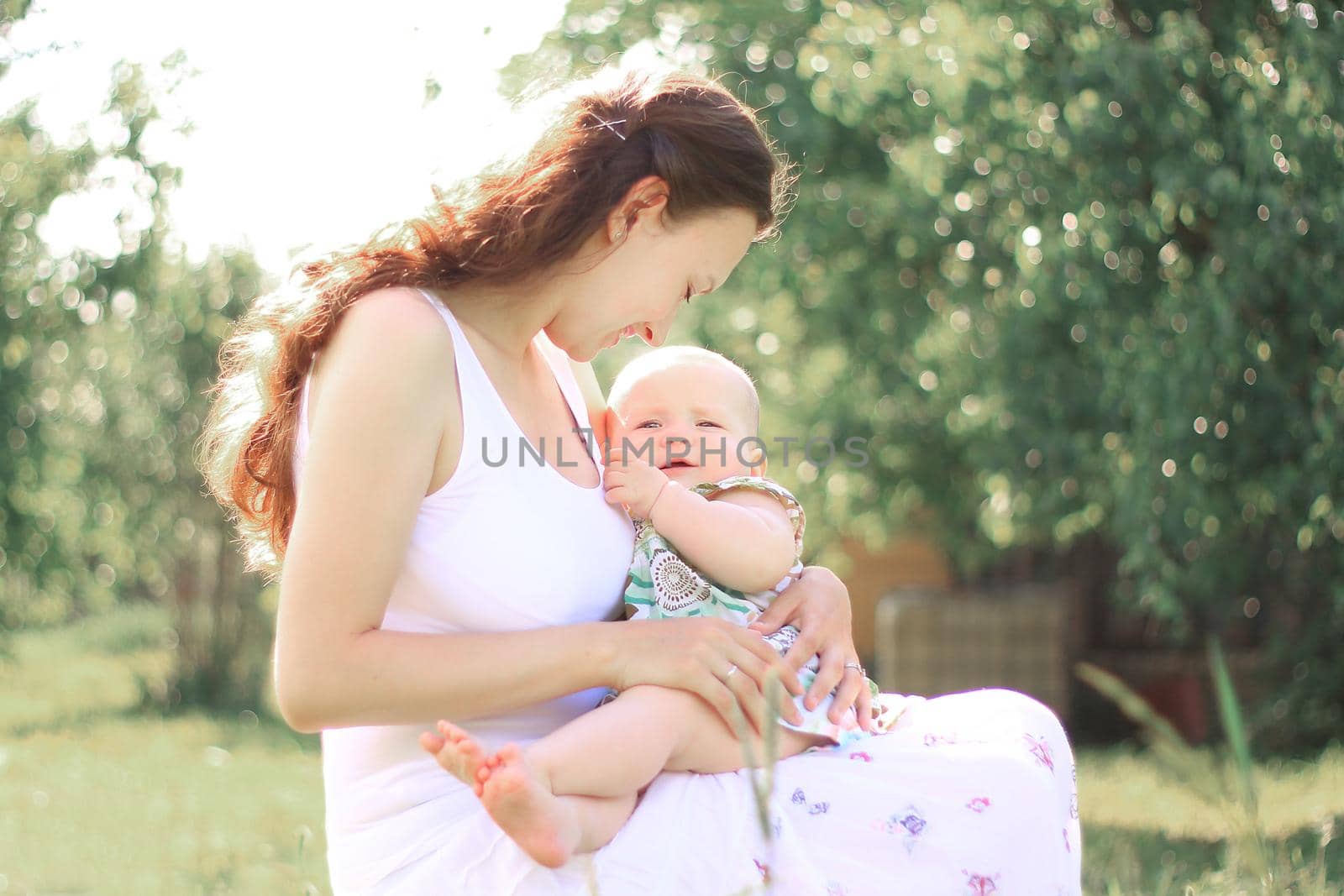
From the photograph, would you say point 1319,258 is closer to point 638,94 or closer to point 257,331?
point 638,94

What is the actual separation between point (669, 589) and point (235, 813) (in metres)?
4.93

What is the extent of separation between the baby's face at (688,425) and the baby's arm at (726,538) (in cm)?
18

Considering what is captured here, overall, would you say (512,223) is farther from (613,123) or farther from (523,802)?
(523,802)

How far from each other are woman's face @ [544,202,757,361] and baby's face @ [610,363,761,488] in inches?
12.0

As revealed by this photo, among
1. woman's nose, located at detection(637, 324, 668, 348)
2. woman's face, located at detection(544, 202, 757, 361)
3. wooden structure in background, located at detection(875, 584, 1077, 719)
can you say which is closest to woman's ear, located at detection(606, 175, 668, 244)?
woman's face, located at detection(544, 202, 757, 361)

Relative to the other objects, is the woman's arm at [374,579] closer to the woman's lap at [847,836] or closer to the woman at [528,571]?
the woman at [528,571]

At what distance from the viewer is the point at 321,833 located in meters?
5.69

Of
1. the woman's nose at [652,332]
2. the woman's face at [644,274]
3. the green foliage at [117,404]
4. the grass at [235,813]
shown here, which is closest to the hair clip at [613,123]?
the woman's face at [644,274]

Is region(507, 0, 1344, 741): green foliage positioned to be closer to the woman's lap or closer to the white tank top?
the white tank top

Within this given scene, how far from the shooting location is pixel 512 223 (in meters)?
1.77

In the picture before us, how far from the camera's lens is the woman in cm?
157

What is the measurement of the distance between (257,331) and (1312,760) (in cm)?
623

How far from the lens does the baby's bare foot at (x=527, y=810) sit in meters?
1.41

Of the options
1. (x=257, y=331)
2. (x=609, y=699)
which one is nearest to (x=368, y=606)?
(x=609, y=699)
